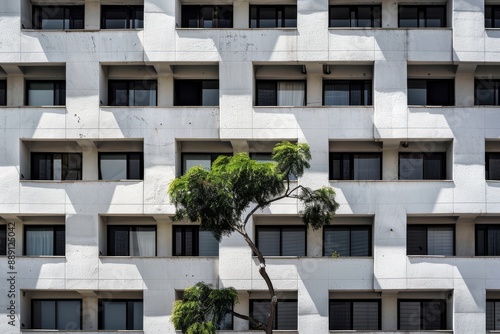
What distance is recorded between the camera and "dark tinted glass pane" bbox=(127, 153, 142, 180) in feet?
121

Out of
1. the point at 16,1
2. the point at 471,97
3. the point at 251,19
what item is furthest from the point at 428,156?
the point at 16,1

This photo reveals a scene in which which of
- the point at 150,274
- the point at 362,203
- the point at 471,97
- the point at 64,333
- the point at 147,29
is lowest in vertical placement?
the point at 64,333

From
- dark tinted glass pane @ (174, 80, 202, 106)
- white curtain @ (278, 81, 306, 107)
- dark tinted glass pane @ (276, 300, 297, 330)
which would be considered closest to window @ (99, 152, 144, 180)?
dark tinted glass pane @ (174, 80, 202, 106)

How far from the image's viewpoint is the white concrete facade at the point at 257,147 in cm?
3491

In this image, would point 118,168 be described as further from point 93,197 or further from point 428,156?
point 428,156

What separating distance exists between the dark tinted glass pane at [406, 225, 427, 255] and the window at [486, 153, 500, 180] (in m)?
3.68

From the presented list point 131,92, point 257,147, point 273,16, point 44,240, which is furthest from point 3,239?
point 273,16

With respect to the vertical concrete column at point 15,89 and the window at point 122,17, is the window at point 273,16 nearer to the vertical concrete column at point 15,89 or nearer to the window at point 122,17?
the window at point 122,17

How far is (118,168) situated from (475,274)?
1586 cm

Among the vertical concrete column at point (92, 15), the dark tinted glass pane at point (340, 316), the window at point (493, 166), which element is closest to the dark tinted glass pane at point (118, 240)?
the vertical concrete column at point (92, 15)

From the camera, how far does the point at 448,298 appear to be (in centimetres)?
3559

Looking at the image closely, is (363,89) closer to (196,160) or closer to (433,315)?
(196,160)

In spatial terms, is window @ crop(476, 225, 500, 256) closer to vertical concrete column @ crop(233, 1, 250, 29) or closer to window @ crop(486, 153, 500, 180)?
window @ crop(486, 153, 500, 180)

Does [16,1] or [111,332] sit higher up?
[16,1]
